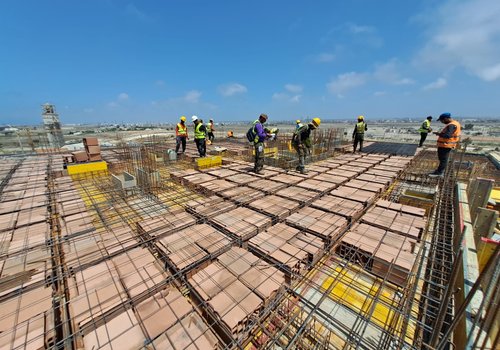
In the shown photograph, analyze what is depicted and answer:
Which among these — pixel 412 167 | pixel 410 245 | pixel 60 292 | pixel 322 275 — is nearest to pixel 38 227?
pixel 60 292

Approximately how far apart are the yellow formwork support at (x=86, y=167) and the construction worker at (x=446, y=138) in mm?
10947

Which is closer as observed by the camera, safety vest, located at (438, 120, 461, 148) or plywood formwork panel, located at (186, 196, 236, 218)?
plywood formwork panel, located at (186, 196, 236, 218)

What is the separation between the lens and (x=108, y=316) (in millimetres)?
1973

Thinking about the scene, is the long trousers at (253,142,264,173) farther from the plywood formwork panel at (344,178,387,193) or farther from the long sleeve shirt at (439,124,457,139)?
the long sleeve shirt at (439,124,457,139)

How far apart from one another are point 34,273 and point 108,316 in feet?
4.50

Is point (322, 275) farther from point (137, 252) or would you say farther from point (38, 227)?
point (38, 227)

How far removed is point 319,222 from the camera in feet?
11.8

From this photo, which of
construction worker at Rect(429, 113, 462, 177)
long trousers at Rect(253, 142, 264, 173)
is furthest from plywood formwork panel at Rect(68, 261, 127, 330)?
construction worker at Rect(429, 113, 462, 177)

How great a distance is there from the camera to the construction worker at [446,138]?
5.67 meters

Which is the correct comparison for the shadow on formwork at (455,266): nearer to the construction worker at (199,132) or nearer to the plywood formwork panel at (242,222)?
the plywood formwork panel at (242,222)

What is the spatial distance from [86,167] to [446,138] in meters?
11.4

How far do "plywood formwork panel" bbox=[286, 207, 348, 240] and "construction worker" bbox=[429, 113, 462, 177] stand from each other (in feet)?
15.3

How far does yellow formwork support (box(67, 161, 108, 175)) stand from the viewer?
6991 mm

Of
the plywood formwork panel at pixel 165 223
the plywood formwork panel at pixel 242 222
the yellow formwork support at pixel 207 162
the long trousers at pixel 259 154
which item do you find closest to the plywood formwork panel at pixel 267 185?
the long trousers at pixel 259 154
